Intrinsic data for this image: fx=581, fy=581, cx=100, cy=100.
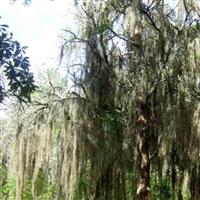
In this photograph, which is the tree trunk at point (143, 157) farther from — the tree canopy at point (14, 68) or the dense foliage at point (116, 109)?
the tree canopy at point (14, 68)

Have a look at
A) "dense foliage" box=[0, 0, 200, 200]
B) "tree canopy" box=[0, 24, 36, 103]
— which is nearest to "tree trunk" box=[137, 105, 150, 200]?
"dense foliage" box=[0, 0, 200, 200]

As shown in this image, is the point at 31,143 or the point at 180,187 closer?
the point at 31,143

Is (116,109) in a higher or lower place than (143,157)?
higher

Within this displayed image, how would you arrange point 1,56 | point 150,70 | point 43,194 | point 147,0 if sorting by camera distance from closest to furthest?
point 1,56
point 150,70
point 147,0
point 43,194

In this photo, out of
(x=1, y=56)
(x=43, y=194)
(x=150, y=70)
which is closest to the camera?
(x=1, y=56)

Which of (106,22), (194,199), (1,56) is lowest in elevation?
(194,199)

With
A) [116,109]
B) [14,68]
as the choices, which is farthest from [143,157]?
[14,68]

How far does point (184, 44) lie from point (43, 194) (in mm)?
4579

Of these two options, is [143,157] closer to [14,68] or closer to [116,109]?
[116,109]

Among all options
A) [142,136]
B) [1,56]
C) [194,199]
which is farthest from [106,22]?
[1,56]

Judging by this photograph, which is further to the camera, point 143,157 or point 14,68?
point 143,157

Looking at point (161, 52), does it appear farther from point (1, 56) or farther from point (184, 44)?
point (1, 56)

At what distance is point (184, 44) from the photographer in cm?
993

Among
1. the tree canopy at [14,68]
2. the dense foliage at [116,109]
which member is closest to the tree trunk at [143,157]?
the dense foliage at [116,109]
